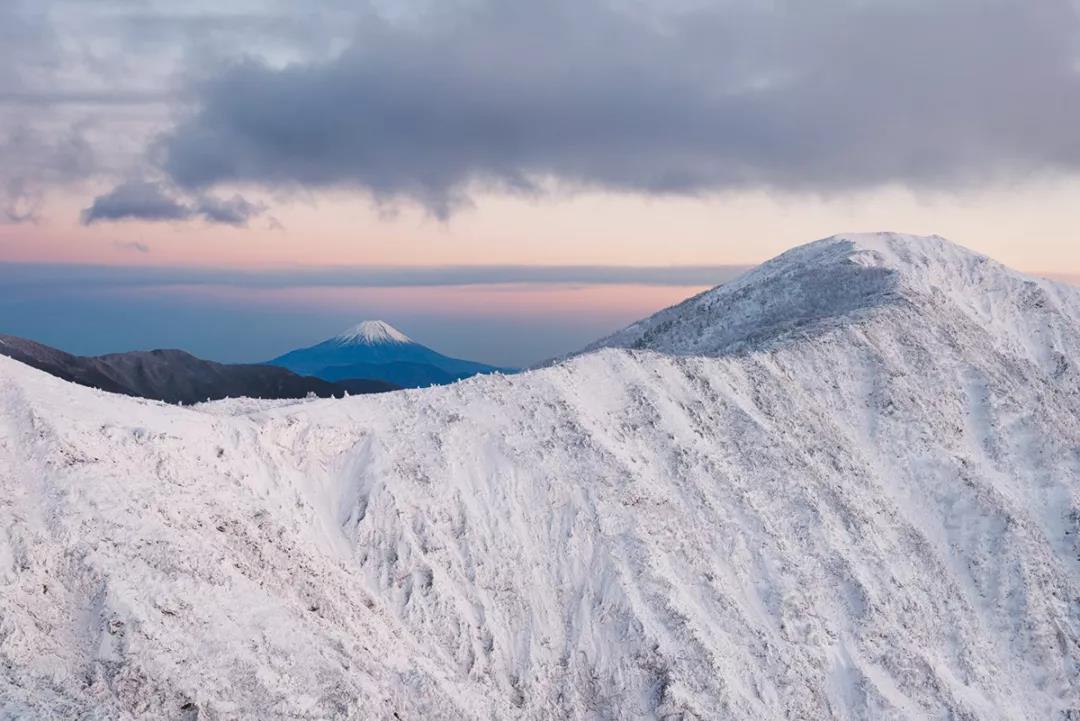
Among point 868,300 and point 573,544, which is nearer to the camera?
point 573,544

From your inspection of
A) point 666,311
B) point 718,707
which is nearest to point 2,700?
point 718,707

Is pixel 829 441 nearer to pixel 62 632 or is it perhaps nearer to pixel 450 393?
pixel 450 393

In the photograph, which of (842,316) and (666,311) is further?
(666,311)

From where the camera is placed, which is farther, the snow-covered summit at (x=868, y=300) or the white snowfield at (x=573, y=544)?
the snow-covered summit at (x=868, y=300)

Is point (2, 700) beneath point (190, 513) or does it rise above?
beneath

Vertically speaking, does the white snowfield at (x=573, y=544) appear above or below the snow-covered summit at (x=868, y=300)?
below
